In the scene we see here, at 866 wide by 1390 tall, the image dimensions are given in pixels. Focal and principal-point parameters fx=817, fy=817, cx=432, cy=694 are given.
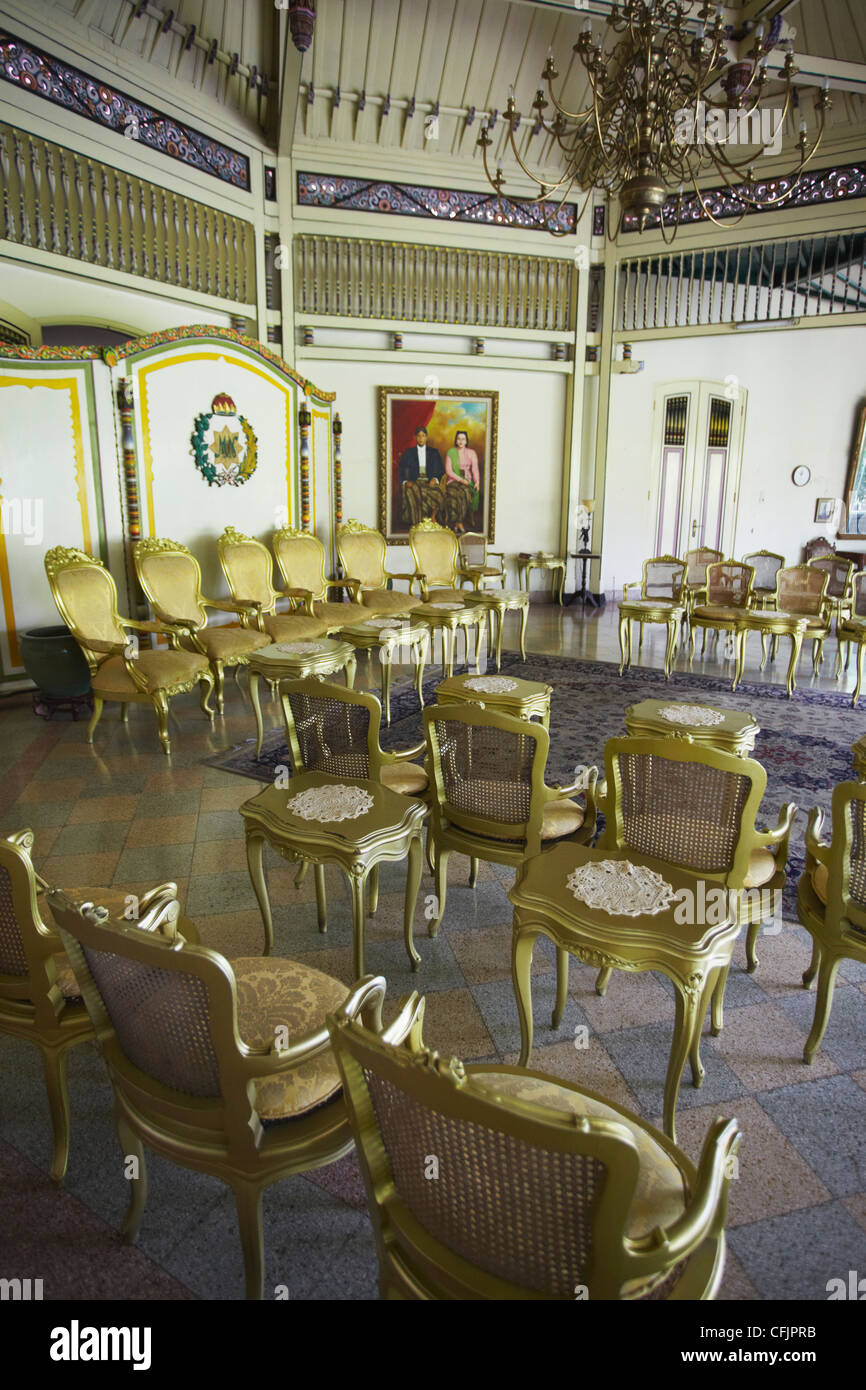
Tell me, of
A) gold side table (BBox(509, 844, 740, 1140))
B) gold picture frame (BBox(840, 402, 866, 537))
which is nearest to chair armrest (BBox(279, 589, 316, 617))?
gold side table (BBox(509, 844, 740, 1140))

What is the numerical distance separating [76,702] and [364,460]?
4992 millimetres

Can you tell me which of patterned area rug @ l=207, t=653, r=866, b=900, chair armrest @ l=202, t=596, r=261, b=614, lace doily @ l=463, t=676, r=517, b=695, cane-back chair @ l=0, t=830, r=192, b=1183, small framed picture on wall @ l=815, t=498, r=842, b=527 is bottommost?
patterned area rug @ l=207, t=653, r=866, b=900

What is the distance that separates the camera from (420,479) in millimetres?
9656

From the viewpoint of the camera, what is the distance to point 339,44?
8.16 m

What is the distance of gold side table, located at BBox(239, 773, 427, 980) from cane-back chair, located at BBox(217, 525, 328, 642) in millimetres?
3490

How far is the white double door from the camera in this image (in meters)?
10.5

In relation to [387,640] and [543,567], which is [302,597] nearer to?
[387,640]

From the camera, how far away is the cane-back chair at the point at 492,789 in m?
2.64

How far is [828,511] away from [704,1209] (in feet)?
37.9

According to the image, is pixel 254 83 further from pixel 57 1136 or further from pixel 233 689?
pixel 57 1136

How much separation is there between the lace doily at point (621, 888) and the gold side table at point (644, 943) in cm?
2

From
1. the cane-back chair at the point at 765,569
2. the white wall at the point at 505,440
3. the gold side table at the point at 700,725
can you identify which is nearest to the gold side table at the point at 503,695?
the gold side table at the point at 700,725

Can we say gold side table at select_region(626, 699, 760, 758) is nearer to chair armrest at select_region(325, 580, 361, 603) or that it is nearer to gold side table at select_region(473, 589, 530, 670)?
gold side table at select_region(473, 589, 530, 670)
